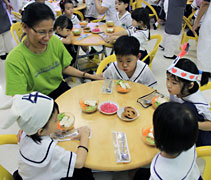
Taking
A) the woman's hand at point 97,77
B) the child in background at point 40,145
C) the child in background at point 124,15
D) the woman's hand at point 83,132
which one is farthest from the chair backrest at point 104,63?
the child in background at point 124,15

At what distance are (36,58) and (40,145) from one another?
83cm

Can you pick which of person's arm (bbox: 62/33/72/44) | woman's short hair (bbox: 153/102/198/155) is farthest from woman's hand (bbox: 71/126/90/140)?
person's arm (bbox: 62/33/72/44)

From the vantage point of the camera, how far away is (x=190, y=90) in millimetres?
1384

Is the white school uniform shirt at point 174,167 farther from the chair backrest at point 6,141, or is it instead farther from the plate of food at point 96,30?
the plate of food at point 96,30

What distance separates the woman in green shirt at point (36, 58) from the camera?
4.49 ft

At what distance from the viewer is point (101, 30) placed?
3.04 meters

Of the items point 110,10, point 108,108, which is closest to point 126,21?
point 110,10

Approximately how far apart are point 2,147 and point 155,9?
5.49m

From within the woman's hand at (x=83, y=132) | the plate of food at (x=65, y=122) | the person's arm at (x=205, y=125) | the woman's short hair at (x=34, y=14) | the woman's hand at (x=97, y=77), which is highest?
the woman's short hair at (x=34, y=14)

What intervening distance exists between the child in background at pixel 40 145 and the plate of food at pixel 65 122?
6.3 inches

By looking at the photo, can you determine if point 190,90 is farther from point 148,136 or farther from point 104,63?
point 104,63

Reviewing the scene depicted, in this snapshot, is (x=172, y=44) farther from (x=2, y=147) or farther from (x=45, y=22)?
(x=2, y=147)

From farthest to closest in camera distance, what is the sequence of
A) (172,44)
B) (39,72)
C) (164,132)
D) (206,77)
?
1. (172,44)
2. (206,77)
3. (39,72)
4. (164,132)

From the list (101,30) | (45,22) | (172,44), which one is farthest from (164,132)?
(172,44)
